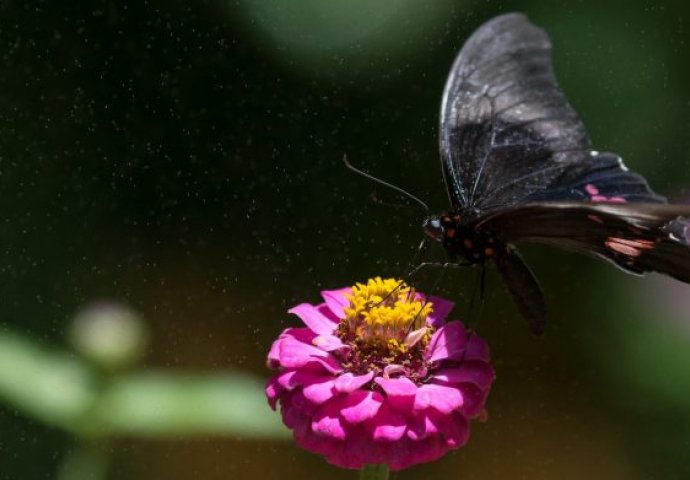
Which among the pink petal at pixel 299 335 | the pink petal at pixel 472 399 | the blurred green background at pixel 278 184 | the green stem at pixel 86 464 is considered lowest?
the pink petal at pixel 472 399

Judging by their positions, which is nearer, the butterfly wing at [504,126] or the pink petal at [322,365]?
the pink petal at [322,365]

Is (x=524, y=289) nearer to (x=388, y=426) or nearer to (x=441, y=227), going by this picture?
(x=441, y=227)

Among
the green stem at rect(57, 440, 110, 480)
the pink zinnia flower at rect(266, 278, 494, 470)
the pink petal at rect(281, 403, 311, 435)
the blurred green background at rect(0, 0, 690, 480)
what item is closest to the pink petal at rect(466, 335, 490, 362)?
the pink zinnia flower at rect(266, 278, 494, 470)

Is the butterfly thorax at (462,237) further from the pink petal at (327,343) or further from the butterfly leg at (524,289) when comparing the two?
the pink petal at (327,343)

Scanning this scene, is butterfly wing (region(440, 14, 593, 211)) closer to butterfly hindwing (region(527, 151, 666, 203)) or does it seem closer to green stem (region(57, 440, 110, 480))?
butterfly hindwing (region(527, 151, 666, 203))

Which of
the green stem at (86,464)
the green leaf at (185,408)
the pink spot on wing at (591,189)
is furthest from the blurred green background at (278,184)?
the pink spot on wing at (591,189)
